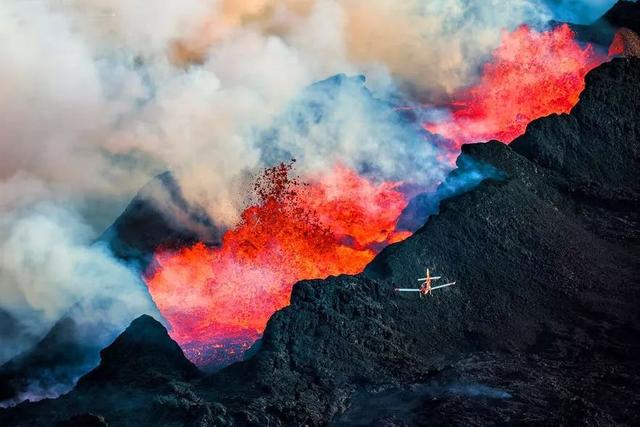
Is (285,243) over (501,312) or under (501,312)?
over

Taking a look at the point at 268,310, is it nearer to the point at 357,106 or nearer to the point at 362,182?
the point at 362,182

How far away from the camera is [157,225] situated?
35938 mm

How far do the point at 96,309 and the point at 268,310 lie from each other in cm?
704

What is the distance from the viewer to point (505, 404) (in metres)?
18.1

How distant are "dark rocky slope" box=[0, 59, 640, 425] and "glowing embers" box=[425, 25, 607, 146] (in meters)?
8.79

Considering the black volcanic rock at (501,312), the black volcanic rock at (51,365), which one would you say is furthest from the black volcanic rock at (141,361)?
the black volcanic rock at (51,365)

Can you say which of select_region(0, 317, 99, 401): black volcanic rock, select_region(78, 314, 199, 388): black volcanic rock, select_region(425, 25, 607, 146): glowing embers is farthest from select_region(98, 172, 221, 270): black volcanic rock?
select_region(425, 25, 607, 146): glowing embers

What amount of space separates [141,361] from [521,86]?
3147 cm

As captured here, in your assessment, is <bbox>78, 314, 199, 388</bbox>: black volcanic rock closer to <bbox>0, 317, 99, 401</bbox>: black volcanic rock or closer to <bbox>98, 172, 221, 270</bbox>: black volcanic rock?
<bbox>0, 317, 99, 401</bbox>: black volcanic rock

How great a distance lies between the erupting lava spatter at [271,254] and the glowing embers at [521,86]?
29.5 feet

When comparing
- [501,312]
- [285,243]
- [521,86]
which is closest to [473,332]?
[501,312]

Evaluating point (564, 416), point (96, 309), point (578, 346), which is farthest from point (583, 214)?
point (96, 309)

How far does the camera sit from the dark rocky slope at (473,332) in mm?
17906

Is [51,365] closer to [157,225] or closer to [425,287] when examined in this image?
[157,225]
